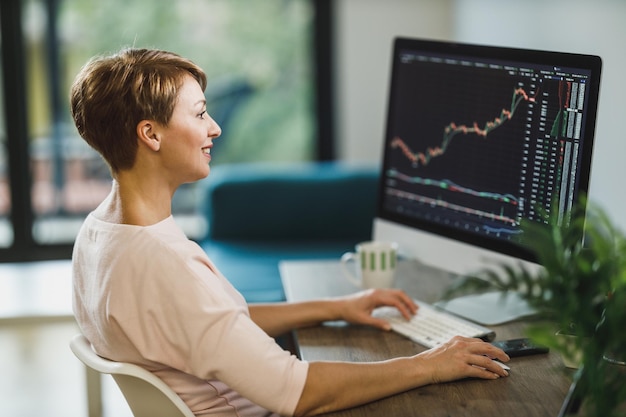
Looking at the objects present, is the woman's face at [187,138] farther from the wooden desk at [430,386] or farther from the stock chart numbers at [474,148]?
the stock chart numbers at [474,148]

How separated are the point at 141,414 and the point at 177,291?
0.24m

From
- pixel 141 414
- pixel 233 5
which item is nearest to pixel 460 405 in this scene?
pixel 141 414

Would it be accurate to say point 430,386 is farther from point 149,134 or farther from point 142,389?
point 149,134

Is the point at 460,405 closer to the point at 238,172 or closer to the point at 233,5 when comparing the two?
the point at 238,172

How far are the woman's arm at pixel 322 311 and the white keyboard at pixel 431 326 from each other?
0.03m

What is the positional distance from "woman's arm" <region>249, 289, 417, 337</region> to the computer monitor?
21 centimetres

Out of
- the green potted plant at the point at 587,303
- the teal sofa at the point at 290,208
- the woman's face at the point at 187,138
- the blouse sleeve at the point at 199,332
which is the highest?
the woman's face at the point at 187,138

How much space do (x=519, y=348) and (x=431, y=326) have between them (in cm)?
21

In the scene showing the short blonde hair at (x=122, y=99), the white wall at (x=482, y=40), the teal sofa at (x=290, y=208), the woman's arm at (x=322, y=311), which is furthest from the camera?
the teal sofa at (x=290, y=208)

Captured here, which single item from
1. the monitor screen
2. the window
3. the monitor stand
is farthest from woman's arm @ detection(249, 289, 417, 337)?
the window

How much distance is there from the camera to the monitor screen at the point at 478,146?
169cm

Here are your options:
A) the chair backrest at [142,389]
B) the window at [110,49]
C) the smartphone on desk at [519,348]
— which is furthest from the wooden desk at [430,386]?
the window at [110,49]

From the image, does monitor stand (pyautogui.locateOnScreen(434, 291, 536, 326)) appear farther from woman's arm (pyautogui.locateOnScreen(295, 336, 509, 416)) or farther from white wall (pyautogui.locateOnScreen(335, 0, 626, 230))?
white wall (pyautogui.locateOnScreen(335, 0, 626, 230))

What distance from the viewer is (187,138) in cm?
157
